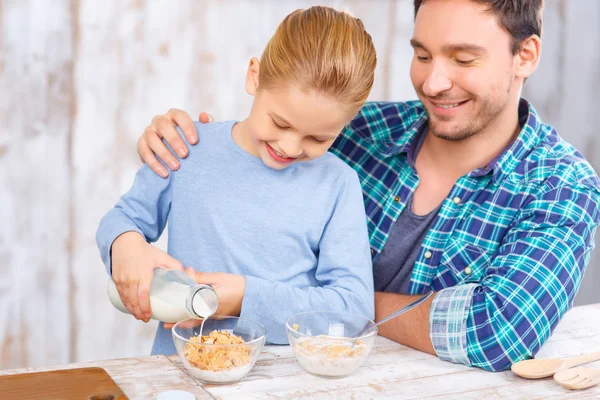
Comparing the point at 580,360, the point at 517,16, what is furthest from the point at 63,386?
the point at 517,16

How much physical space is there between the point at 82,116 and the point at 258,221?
1343mm

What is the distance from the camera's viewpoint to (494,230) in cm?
167

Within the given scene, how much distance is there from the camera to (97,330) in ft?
9.01

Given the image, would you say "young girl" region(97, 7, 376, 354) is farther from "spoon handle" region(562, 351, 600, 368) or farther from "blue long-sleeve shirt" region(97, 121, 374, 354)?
"spoon handle" region(562, 351, 600, 368)

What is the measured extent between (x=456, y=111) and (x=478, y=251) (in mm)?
363

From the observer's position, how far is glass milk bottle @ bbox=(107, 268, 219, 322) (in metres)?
1.24

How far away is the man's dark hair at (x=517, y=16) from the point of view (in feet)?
5.74

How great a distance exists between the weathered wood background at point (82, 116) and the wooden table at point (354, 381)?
1448mm

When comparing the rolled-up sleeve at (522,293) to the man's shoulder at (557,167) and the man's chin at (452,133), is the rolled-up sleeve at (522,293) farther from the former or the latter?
the man's chin at (452,133)

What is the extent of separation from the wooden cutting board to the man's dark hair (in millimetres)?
1214

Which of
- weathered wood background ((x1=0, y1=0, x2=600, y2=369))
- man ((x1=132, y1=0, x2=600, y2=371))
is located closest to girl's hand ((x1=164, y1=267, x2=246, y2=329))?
man ((x1=132, y1=0, x2=600, y2=371))

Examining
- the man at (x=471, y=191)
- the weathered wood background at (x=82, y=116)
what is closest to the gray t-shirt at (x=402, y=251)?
the man at (x=471, y=191)

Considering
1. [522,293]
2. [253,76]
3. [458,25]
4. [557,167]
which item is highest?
[458,25]

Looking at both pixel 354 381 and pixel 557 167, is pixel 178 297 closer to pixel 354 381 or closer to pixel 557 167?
pixel 354 381
